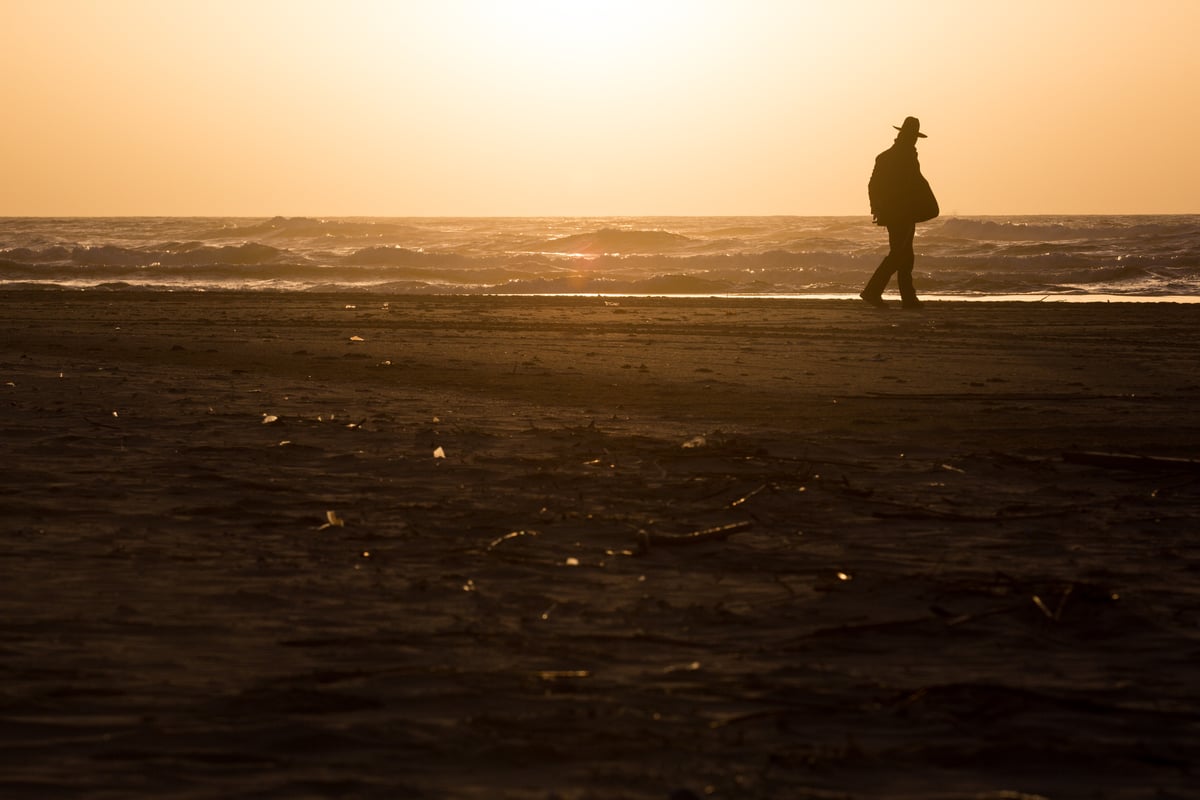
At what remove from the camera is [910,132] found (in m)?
15.1

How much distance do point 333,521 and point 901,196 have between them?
38.8ft

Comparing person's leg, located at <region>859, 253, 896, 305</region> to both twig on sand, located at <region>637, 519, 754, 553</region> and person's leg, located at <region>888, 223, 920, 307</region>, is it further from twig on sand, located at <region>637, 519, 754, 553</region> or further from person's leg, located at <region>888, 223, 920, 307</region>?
twig on sand, located at <region>637, 519, 754, 553</region>

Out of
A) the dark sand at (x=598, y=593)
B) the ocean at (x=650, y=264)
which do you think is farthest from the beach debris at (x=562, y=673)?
the ocean at (x=650, y=264)

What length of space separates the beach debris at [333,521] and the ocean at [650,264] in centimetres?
1637

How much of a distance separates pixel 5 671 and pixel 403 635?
0.79 m

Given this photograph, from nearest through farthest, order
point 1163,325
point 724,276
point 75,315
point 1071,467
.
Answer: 1. point 1071,467
2. point 1163,325
3. point 75,315
4. point 724,276

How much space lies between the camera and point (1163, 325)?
12.1 metres

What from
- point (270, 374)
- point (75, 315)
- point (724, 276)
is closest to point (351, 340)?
point (270, 374)

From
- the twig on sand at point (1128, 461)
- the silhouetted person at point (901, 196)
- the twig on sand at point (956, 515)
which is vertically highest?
the silhouetted person at point (901, 196)

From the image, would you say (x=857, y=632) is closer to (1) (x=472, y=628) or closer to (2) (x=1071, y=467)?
(1) (x=472, y=628)

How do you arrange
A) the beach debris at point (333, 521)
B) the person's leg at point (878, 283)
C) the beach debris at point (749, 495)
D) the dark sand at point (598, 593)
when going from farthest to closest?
1. the person's leg at point (878, 283)
2. the beach debris at point (749, 495)
3. the beach debris at point (333, 521)
4. the dark sand at point (598, 593)

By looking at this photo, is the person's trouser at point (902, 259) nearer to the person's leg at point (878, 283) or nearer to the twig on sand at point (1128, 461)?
the person's leg at point (878, 283)

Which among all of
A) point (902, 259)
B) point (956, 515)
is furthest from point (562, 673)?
point (902, 259)

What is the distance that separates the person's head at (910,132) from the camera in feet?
49.6
